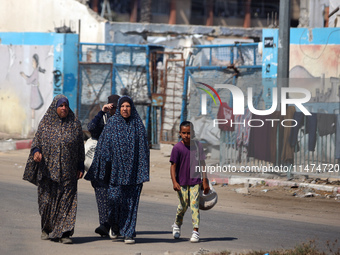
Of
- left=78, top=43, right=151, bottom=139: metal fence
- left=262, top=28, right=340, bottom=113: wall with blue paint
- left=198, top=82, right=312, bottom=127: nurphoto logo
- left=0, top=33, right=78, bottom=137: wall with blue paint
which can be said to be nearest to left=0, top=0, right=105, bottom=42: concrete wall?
left=0, top=33, right=78, bottom=137: wall with blue paint

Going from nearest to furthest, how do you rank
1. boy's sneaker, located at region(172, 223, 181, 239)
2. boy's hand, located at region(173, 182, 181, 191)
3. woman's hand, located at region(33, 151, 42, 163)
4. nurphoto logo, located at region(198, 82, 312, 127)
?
woman's hand, located at region(33, 151, 42, 163), boy's hand, located at region(173, 182, 181, 191), boy's sneaker, located at region(172, 223, 181, 239), nurphoto logo, located at region(198, 82, 312, 127)

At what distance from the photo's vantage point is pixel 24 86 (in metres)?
18.2

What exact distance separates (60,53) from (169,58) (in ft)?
9.44

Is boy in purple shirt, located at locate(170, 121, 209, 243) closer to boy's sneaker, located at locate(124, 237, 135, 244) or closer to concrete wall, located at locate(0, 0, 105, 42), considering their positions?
boy's sneaker, located at locate(124, 237, 135, 244)

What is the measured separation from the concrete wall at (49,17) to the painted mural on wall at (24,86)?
4365mm

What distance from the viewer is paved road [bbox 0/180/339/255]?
263 inches

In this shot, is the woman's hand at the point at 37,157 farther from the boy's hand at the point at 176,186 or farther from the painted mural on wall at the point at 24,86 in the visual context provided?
the painted mural on wall at the point at 24,86

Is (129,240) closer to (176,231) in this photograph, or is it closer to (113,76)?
(176,231)

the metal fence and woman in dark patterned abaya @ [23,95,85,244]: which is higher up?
the metal fence

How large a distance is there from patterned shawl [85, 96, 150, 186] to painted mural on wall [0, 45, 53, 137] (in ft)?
36.0

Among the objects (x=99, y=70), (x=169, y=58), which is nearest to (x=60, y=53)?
(x=99, y=70)

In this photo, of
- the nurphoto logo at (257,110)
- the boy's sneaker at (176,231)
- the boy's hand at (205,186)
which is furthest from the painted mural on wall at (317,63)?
the boy's sneaker at (176,231)

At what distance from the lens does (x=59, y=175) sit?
6883 mm

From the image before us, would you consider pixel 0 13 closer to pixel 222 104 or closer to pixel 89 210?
pixel 222 104
